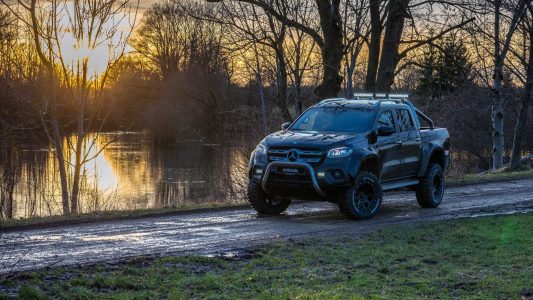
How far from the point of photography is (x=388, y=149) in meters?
14.3

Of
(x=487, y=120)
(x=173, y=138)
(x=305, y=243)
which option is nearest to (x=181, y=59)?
(x=173, y=138)

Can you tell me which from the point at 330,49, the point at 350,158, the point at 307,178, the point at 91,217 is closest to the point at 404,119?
the point at 350,158

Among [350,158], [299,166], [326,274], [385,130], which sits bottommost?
[326,274]

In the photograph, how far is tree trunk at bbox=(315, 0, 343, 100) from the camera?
79.4 ft

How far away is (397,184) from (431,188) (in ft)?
3.92

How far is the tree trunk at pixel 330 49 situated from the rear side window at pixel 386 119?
30.7ft

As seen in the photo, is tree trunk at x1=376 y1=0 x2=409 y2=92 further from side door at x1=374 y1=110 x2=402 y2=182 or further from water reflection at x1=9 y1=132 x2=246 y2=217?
side door at x1=374 y1=110 x2=402 y2=182

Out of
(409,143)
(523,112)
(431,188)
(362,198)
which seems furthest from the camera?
(523,112)

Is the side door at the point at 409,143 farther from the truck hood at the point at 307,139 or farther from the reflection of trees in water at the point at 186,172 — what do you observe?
the reflection of trees in water at the point at 186,172

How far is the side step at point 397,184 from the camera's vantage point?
1445cm

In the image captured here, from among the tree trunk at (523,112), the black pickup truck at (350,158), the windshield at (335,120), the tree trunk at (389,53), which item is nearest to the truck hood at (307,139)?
the black pickup truck at (350,158)

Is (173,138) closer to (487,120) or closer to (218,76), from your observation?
(218,76)

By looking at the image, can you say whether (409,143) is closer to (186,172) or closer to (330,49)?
(330,49)

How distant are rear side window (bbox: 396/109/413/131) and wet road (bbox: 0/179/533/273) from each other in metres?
1.68
